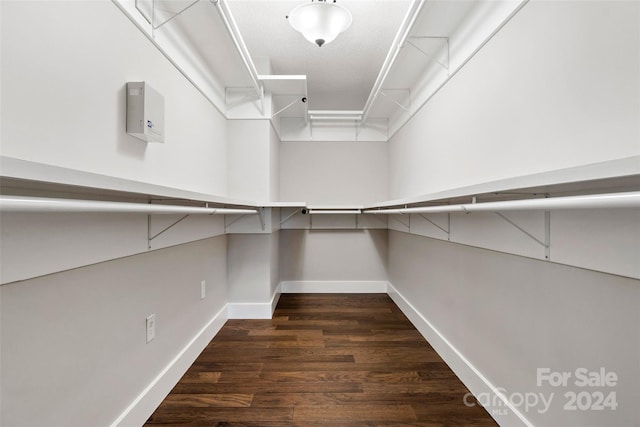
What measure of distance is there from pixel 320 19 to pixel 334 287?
8.60ft

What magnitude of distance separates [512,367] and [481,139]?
105cm

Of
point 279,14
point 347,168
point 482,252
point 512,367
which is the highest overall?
point 279,14

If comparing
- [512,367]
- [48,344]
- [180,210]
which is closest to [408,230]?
[512,367]

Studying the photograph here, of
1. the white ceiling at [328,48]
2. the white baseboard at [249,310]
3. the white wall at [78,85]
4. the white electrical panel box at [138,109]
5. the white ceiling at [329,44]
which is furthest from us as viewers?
the white baseboard at [249,310]

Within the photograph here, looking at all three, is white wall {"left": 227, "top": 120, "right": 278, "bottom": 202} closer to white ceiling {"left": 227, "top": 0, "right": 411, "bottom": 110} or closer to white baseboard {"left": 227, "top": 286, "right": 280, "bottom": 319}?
white ceiling {"left": 227, "top": 0, "right": 411, "bottom": 110}

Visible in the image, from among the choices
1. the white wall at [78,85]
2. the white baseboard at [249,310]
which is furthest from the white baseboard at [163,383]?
the white wall at [78,85]

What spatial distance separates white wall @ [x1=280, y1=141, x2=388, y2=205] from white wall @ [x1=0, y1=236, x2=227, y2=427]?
6.23ft

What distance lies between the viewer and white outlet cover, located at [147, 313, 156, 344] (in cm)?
127

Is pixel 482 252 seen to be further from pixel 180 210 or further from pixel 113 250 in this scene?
pixel 113 250

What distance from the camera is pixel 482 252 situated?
1.39 m

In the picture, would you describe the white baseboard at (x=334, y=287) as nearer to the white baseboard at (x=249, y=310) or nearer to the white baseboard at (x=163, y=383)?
the white baseboard at (x=249, y=310)

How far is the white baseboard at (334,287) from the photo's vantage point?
322 centimetres

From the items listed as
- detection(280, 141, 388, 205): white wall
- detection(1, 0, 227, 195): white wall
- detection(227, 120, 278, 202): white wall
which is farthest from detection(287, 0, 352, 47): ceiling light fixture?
detection(280, 141, 388, 205): white wall

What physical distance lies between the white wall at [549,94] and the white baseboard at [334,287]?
6.09ft
